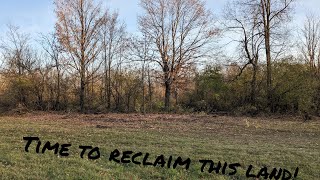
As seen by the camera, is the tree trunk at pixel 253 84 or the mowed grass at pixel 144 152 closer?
the mowed grass at pixel 144 152

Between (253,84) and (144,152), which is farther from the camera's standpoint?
(253,84)

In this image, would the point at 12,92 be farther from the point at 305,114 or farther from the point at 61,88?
the point at 305,114

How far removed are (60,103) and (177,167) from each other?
26728 mm

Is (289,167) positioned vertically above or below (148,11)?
below

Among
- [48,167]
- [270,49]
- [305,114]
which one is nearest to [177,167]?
[48,167]

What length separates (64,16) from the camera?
29422 millimetres

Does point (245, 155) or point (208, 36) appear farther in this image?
point (208, 36)

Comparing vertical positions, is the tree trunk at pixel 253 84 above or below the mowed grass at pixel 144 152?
above

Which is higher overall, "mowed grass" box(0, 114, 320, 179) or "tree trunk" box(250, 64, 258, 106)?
"tree trunk" box(250, 64, 258, 106)

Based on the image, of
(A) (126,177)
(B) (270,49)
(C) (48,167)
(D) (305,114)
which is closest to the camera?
(A) (126,177)

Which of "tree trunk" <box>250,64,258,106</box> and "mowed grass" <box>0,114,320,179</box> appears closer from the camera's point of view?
"mowed grass" <box>0,114,320,179</box>

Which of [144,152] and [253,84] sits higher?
[253,84]

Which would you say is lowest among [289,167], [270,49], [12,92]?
[289,167]

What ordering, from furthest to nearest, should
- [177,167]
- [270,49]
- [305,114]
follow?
[270,49] < [305,114] < [177,167]
